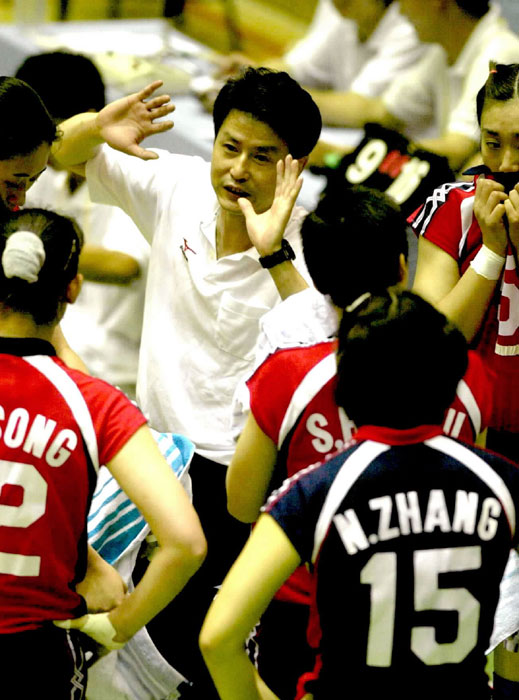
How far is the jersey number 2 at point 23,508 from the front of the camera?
1.84 metres

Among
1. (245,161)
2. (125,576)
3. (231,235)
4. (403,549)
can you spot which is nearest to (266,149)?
(245,161)

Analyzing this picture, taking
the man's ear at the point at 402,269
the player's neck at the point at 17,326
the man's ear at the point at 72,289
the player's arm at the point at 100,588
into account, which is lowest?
the player's arm at the point at 100,588

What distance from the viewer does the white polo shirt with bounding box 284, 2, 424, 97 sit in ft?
15.5

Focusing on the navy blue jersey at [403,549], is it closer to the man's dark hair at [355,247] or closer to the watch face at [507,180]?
the man's dark hair at [355,247]

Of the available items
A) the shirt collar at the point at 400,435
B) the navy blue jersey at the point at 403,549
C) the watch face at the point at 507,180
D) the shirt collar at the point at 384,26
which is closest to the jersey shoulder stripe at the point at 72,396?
the navy blue jersey at the point at 403,549

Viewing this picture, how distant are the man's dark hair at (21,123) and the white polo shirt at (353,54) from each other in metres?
2.53

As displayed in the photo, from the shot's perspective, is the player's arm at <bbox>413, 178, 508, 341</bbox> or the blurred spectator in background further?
the blurred spectator in background

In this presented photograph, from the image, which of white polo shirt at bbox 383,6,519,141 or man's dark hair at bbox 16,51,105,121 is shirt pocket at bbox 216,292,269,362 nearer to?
man's dark hair at bbox 16,51,105,121

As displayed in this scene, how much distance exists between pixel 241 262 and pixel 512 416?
0.67 m

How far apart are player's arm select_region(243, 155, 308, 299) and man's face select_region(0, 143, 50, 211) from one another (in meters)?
0.42

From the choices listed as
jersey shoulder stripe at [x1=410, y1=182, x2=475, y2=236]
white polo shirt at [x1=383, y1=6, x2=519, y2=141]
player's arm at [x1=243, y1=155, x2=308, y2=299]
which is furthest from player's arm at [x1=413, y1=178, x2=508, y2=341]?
white polo shirt at [x1=383, y1=6, x2=519, y2=141]

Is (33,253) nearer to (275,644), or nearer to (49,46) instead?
(275,644)

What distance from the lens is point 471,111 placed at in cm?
415

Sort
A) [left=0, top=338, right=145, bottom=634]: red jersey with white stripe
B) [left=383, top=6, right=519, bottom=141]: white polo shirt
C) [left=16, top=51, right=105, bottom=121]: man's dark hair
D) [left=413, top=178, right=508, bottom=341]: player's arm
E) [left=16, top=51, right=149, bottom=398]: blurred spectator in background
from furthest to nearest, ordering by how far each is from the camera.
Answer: [left=383, top=6, right=519, bottom=141]: white polo shirt
[left=16, top=51, right=149, bottom=398]: blurred spectator in background
[left=16, top=51, right=105, bottom=121]: man's dark hair
[left=413, top=178, right=508, bottom=341]: player's arm
[left=0, top=338, right=145, bottom=634]: red jersey with white stripe
